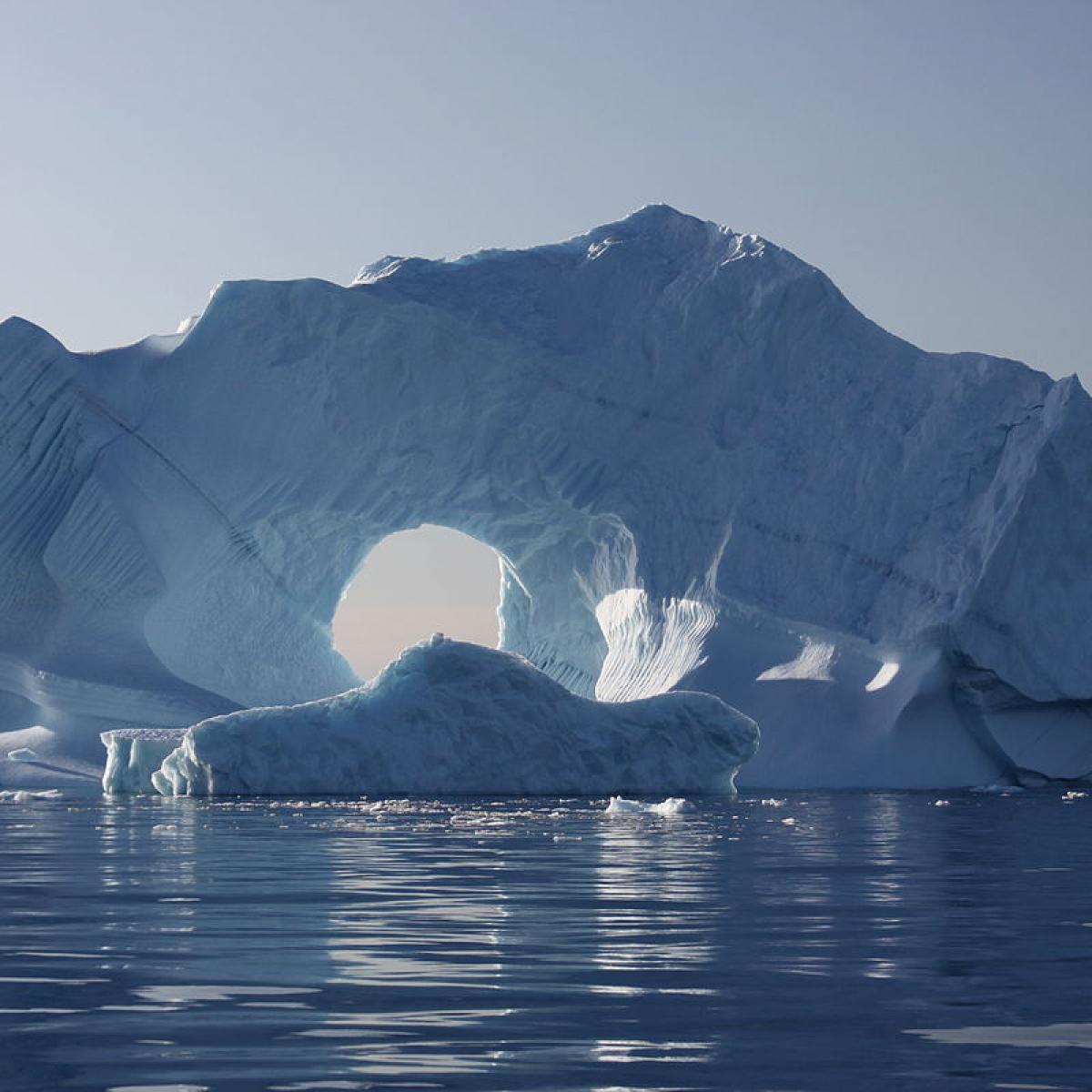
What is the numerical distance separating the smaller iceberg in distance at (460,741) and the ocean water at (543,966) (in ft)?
22.8

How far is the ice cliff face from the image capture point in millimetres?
22422

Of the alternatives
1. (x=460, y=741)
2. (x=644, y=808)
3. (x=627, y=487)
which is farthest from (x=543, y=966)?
(x=627, y=487)

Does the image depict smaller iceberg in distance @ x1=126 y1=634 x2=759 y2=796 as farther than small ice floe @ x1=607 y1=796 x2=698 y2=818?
Yes

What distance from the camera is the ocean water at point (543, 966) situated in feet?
11.7

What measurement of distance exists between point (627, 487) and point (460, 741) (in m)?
6.62

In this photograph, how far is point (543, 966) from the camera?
5047 mm

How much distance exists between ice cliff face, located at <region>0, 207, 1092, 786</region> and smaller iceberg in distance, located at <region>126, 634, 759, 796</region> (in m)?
3.41

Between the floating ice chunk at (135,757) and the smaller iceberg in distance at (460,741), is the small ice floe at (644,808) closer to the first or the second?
the smaller iceberg in distance at (460,741)

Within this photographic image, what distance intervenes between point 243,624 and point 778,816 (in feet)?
39.5

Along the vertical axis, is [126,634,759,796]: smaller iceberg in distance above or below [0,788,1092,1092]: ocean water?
above

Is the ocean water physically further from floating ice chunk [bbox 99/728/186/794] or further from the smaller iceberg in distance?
floating ice chunk [bbox 99/728/186/794]

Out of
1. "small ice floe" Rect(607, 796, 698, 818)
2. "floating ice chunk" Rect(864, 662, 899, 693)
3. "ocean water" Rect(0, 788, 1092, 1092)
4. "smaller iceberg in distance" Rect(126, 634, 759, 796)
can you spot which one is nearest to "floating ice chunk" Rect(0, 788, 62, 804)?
"smaller iceberg in distance" Rect(126, 634, 759, 796)

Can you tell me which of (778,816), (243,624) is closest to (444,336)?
(243,624)

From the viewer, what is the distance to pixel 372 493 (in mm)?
24828
